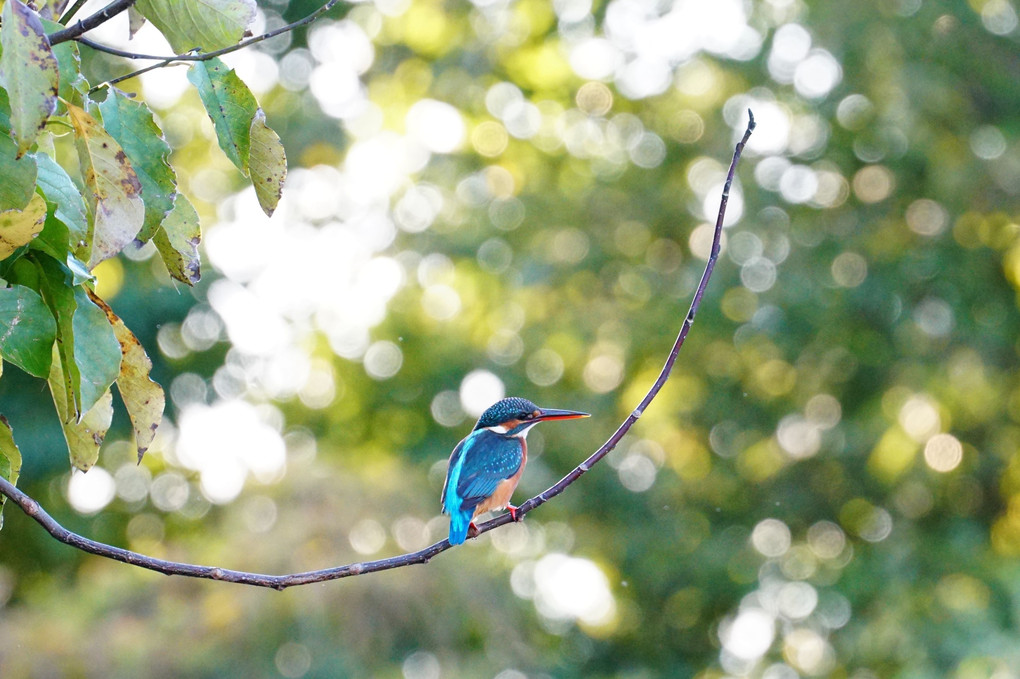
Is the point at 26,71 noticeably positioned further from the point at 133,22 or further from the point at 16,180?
the point at 133,22

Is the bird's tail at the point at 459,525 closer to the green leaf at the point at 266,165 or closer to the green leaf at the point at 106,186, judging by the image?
the green leaf at the point at 266,165

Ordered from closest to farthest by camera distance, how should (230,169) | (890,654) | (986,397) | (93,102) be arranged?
(93,102), (890,654), (986,397), (230,169)

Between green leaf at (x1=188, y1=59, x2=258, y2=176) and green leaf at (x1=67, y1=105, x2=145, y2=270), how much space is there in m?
0.17

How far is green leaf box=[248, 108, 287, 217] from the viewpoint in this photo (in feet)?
4.68

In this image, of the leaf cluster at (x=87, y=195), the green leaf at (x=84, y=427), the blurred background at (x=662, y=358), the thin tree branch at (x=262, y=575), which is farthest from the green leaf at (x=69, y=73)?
the blurred background at (x=662, y=358)

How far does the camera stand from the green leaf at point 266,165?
1.43 metres

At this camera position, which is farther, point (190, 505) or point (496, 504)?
point (190, 505)

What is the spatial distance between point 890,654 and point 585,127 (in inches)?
232

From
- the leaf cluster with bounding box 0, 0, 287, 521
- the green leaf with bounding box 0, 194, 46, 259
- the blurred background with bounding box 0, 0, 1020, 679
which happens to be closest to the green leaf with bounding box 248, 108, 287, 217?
the leaf cluster with bounding box 0, 0, 287, 521

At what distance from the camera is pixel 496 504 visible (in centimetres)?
332

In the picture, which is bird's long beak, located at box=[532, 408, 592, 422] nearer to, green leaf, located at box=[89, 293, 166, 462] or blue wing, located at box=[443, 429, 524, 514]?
blue wing, located at box=[443, 429, 524, 514]

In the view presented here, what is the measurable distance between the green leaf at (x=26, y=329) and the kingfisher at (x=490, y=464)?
5.47ft

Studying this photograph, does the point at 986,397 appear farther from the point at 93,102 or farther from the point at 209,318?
the point at 93,102

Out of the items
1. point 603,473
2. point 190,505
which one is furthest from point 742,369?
point 190,505
